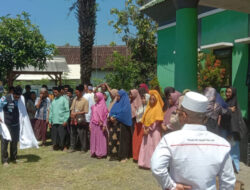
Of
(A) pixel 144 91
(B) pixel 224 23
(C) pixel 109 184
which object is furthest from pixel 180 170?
(B) pixel 224 23

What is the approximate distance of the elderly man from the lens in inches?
81.2

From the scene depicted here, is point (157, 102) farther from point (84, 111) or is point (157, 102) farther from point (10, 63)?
point (10, 63)

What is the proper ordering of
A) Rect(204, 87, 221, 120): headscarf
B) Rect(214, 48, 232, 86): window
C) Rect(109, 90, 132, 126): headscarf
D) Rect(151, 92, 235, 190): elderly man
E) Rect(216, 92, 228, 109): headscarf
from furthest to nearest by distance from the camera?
Rect(214, 48, 232, 86): window
Rect(109, 90, 132, 126): headscarf
Rect(216, 92, 228, 109): headscarf
Rect(204, 87, 221, 120): headscarf
Rect(151, 92, 235, 190): elderly man

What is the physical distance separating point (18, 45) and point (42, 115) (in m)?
2.74

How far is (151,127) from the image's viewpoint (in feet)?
20.3

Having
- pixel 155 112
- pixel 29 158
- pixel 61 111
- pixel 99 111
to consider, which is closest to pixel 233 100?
pixel 155 112

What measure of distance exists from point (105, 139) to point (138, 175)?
65.2 inches

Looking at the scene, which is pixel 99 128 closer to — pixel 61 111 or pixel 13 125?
pixel 61 111

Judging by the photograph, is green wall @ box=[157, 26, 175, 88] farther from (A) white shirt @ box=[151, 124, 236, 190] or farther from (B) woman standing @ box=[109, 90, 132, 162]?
(A) white shirt @ box=[151, 124, 236, 190]

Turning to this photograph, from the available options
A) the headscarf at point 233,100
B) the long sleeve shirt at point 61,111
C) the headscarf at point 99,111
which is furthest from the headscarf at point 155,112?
the long sleeve shirt at point 61,111

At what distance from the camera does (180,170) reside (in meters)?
2.09

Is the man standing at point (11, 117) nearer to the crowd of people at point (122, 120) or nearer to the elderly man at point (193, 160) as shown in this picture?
the crowd of people at point (122, 120)

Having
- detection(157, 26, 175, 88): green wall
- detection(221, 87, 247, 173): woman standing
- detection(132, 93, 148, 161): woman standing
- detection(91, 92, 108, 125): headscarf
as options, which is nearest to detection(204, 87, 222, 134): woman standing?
detection(221, 87, 247, 173): woman standing

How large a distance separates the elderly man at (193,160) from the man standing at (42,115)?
708 centimetres
